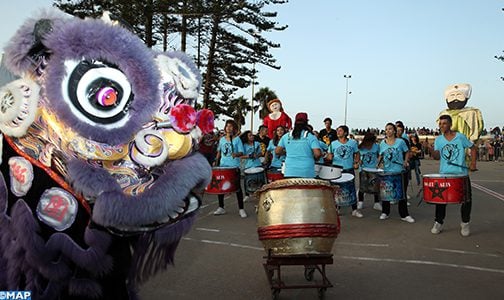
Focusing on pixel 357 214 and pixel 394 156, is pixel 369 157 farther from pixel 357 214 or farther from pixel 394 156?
pixel 357 214

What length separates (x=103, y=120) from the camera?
1956mm

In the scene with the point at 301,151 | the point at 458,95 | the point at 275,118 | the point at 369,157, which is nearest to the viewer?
the point at 301,151

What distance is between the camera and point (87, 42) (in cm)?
195

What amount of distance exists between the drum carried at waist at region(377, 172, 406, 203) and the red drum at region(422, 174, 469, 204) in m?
1.33

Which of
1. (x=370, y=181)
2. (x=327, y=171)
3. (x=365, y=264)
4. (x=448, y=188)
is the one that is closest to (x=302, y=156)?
(x=327, y=171)

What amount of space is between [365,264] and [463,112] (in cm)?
491

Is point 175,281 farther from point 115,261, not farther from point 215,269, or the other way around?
point 115,261

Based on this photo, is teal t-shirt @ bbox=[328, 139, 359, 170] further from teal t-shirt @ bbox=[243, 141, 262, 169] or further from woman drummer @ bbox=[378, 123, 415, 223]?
teal t-shirt @ bbox=[243, 141, 262, 169]

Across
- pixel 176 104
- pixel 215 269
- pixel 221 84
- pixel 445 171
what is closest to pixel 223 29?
pixel 221 84

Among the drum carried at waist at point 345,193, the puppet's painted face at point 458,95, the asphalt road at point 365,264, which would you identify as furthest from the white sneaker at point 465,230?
the puppet's painted face at point 458,95

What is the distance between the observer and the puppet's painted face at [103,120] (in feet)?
6.34

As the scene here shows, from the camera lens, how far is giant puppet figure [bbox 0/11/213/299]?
194 cm

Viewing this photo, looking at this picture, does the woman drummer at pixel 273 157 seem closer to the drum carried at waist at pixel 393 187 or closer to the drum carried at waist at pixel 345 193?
the drum carried at waist at pixel 345 193

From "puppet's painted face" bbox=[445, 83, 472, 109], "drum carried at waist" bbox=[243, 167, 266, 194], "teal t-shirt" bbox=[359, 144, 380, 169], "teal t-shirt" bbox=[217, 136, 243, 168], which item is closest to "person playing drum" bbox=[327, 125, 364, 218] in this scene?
"teal t-shirt" bbox=[359, 144, 380, 169]
